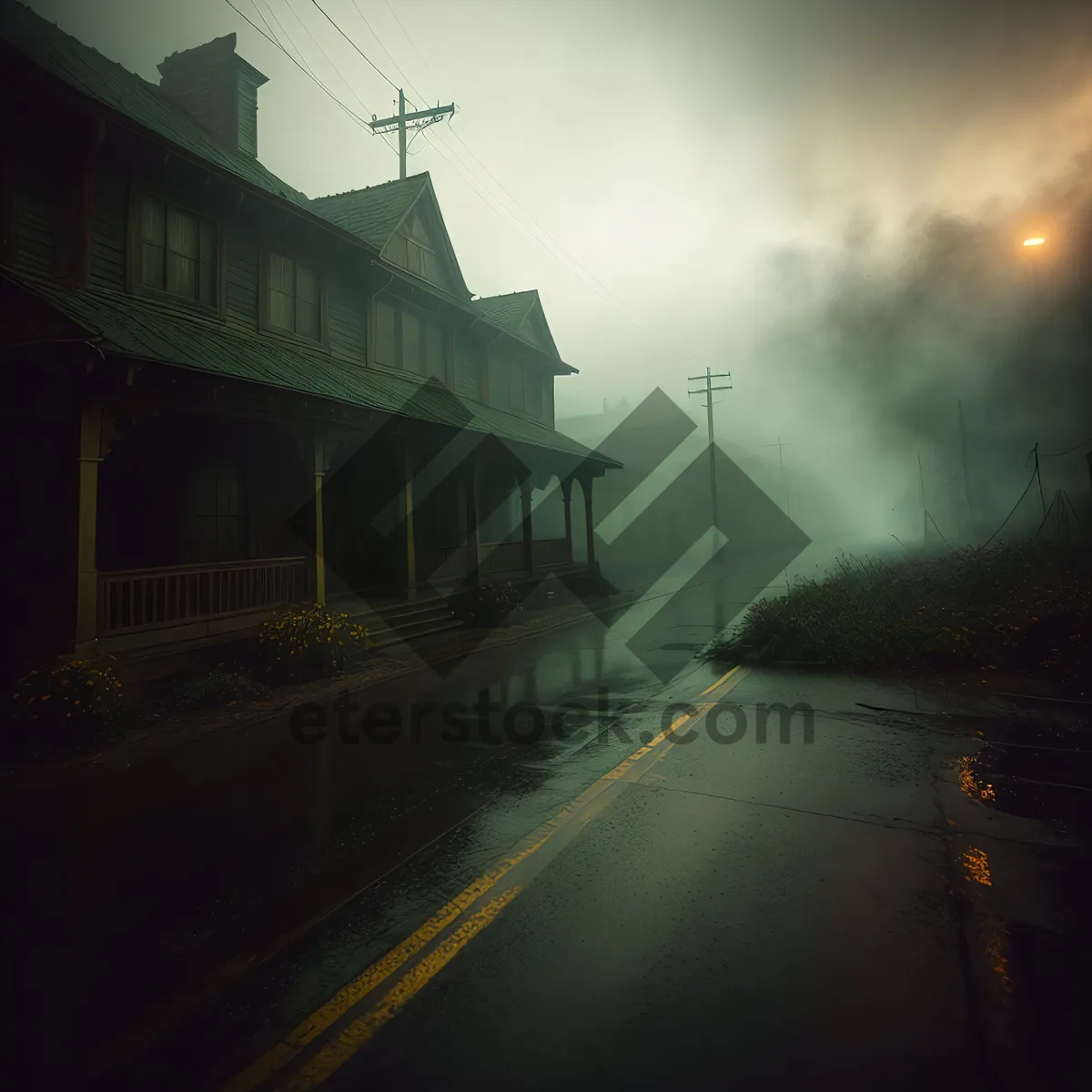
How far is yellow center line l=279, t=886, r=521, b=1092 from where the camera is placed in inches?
92.1

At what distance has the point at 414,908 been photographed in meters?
3.46

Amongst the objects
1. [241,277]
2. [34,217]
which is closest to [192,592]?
[34,217]

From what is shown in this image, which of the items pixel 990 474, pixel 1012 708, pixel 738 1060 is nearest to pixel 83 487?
pixel 738 1060

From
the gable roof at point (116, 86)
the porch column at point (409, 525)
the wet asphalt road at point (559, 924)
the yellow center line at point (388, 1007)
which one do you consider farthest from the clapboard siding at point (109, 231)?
the yellow center line at point (388, 1007)

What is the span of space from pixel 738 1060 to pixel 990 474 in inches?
1467

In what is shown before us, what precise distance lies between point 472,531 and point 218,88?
1116 cm

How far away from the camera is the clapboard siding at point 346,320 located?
15.0 metres

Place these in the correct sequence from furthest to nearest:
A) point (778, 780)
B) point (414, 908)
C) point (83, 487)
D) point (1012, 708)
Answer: point (83, 487) < point (1012, 708) < point (778, 780) < point (414, 908)

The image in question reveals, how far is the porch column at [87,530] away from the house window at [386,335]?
9179mm

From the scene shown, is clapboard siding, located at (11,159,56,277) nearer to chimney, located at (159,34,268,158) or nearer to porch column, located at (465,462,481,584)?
chimney, located at (159,34,268,158)

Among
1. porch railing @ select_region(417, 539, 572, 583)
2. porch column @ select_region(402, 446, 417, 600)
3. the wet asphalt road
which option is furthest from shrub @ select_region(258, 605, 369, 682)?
porch railing @ select_region(417, 539, 572, 583)

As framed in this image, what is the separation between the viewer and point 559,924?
3271 mm

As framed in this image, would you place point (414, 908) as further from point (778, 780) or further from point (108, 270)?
point (108, 270)

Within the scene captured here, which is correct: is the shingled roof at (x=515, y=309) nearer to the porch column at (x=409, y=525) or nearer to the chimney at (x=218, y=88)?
the chimney at (x=218, y=88)
